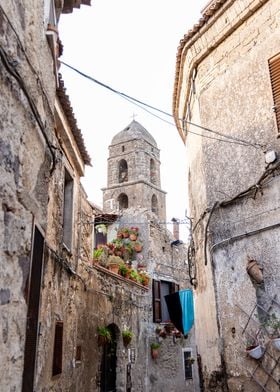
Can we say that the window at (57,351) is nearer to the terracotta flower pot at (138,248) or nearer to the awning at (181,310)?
the awning at (181,310)

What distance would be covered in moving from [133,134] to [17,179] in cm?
3293

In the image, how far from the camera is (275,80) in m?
5.52

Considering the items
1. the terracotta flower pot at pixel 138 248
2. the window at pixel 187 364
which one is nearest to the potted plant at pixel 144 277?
the terracotta flower pot at pixel 138 248

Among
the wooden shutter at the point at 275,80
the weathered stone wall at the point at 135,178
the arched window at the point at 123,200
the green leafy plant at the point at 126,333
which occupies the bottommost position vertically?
the green leafy plant at the point at 126,333

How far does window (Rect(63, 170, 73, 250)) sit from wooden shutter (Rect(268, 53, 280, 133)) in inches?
157

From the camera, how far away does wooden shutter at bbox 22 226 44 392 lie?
10.4 ft

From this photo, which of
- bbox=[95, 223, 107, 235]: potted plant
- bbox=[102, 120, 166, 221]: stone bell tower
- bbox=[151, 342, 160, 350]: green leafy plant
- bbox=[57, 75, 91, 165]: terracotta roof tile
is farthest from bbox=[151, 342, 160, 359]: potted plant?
bbox=[102, 120, 166, 221]: stone bell tower

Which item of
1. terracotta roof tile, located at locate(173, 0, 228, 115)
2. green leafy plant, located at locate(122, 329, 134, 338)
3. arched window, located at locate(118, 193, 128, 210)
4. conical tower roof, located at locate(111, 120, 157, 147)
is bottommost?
green leafy plant, located at locate(122, 329, 134, 338)

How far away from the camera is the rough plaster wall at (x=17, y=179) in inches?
92.9

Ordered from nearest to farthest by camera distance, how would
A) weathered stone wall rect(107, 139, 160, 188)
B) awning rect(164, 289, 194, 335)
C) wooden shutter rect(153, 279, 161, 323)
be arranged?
awning rect(164, 289, 194, 335), wooden shutter rect(153, 279, 161, 323), weathered stone wall rect(107, 139, 160, 188)

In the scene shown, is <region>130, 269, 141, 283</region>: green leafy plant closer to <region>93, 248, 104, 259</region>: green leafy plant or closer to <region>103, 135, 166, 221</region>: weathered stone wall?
<region>93, 248, 104, 259</region>: green leafy plant

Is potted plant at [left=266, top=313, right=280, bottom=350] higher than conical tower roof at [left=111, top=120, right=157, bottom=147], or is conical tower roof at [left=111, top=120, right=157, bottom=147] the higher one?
conical tower roof at [left=111, top=120, right=157, bottom=147]

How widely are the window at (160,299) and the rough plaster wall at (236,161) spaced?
8999mm

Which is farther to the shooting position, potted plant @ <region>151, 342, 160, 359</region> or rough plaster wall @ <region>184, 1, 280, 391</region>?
potted plant @ <region>151, 342, 160, 359</region>
